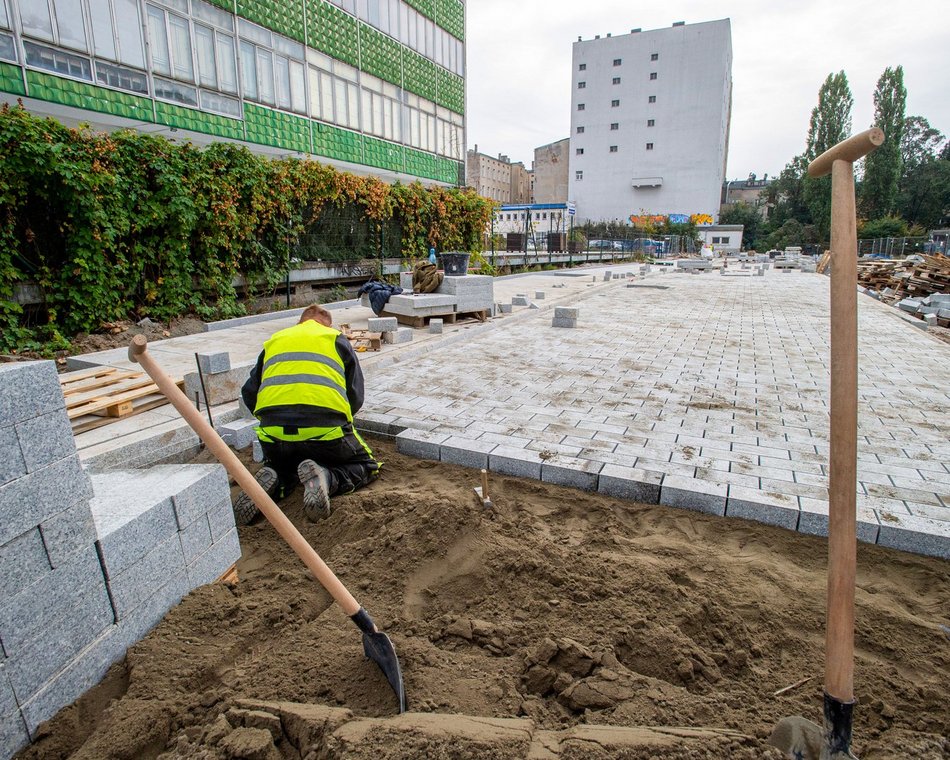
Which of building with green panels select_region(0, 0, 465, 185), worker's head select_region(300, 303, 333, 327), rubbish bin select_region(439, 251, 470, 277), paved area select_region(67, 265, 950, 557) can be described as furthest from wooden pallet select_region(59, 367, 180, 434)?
building with green panels select_region(0, 0, 465, 185)

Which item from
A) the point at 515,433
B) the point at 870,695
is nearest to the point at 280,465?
the point at 515,433

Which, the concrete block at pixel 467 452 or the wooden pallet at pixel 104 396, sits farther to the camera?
the wooden pallet at pixel 104 396

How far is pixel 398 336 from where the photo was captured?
837cm

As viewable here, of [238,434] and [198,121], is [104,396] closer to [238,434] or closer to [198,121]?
[238,434]

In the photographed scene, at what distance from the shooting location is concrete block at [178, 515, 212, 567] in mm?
2676

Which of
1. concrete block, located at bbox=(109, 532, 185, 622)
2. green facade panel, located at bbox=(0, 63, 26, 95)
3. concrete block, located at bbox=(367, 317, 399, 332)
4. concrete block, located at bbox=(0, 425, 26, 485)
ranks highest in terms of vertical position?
green facade panel, located at bbox=(0, 63, 26, 95)

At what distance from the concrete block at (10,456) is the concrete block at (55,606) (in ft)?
1.33

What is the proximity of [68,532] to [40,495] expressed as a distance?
7.8 inches

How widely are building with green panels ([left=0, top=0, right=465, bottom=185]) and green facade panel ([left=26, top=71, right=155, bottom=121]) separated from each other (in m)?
0.03

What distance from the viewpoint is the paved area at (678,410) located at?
3.77 meters

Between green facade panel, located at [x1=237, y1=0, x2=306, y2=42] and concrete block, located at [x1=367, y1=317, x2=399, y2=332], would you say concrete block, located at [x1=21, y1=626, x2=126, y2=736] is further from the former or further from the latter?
green facade panel, located at [x1=237, y1=0, x2=306, y2=42]

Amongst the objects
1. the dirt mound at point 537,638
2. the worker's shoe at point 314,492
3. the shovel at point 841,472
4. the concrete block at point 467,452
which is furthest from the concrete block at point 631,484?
the shovel at point 841,472

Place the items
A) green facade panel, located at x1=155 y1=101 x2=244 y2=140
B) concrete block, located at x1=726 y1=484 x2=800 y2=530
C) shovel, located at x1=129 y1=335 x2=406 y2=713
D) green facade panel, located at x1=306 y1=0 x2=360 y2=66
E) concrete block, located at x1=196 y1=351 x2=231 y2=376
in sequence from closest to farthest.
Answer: shovel, located at x1=129 y1=335 x2=406 y2=713 < concrete block, located at x1=726 y1=484 x2=800 y2=530 < concrete block, located at x1=196 y1=351 x2=231 y2=376 < green facade panel, located at x1=155 y1=101 x2=244 y2=140 < green facade panel, located at x1=306 y1=0 x2=360 y2=66

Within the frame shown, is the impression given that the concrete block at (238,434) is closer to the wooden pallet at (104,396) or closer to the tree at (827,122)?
the wooden pallet at (104,396)
